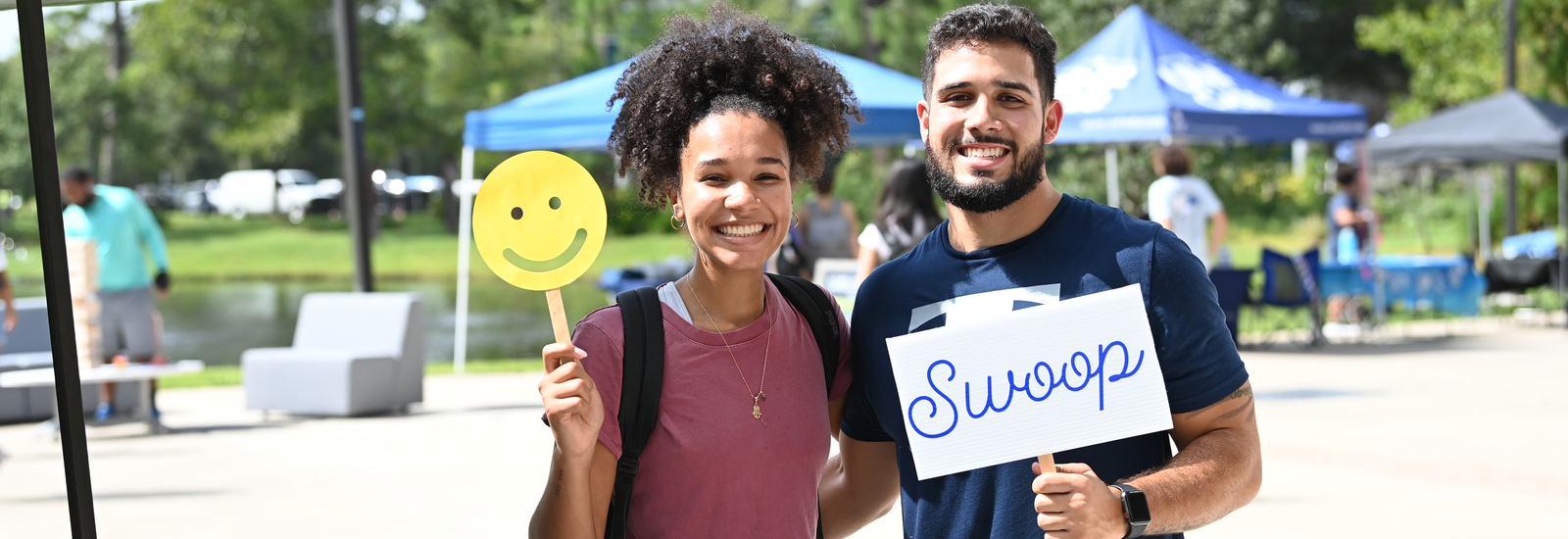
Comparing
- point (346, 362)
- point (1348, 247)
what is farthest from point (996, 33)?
point (1348, 247)

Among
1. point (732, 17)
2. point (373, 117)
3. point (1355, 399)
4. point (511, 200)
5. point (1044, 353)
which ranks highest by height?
point (373, 117)

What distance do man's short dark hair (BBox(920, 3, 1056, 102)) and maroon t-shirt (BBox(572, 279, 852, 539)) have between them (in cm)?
62

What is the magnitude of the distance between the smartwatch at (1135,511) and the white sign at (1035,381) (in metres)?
0.11

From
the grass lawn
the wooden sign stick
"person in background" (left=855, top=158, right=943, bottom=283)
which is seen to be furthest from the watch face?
the grass lawn

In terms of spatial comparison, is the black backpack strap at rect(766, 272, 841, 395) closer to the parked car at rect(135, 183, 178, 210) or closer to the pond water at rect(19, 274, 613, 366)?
the pond water at rect(19, 274, 613, 366)

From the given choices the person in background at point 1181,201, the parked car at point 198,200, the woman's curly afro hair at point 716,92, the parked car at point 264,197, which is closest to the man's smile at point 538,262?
the woman's curly afro hair at point 716,92

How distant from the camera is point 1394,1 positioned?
3419 cm

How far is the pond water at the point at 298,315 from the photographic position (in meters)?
17.8

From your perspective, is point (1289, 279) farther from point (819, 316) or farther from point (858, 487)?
point (819, 316)

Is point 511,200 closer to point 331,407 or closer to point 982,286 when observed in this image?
point 982,286

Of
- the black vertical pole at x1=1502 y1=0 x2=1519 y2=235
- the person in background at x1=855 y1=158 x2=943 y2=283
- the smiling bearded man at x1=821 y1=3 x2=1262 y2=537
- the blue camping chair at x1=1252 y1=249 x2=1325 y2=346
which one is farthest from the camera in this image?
the black vertical pole at x1=1502 y1=0 x2=1519 y2=235

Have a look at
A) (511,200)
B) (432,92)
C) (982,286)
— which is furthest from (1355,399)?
(432,92)

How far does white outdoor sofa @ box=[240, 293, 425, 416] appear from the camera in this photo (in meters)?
9.21

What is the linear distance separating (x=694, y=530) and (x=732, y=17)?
93 cm
